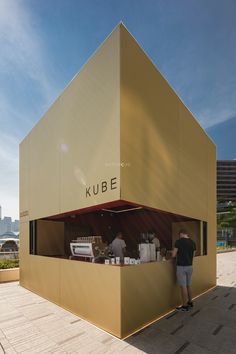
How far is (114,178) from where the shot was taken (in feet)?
12.9

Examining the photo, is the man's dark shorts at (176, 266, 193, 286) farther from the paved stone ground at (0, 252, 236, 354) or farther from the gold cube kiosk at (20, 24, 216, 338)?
the paved stone ground at (0, 252, 236, 354)

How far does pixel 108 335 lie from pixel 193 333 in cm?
140

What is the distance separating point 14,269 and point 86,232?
341cm

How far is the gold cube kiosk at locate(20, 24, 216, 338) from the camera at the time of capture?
4.05m

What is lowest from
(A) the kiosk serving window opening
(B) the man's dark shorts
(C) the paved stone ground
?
(C) the paved stone ground

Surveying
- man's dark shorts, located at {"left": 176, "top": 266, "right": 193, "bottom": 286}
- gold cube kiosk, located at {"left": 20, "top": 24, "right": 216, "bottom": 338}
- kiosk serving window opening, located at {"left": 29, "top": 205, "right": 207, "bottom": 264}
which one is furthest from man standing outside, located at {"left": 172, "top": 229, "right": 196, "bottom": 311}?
kiosk serving window opening, located at {"left": 29, "top": 205, "right": 207, "bottom": 264}

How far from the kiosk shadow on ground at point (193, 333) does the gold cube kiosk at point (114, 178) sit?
0.94 ft

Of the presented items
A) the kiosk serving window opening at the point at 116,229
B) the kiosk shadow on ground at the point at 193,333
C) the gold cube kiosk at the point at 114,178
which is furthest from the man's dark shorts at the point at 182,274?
the kiosk serving window opening at the point at 116,229

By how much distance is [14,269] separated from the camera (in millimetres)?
9180

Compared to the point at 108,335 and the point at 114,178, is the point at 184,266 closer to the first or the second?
the point at 108,335

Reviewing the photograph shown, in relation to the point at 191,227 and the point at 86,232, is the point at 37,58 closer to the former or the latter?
the point at 86,232

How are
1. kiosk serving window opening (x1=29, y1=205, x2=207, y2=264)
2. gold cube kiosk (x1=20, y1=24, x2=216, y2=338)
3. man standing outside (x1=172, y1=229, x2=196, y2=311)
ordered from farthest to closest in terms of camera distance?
kiosk serving window opening (x1=29, y1=205, x2=207, y2=264) → man standing outside (x1=172, y1=229, x2=196, y2=311) → gold cube kiosk (x1=20, y1=24, x2=216, y2=338)

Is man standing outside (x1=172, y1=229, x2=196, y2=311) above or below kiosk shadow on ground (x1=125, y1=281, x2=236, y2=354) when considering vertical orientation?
above

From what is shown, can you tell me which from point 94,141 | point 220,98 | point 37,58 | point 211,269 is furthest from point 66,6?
point 220,98
